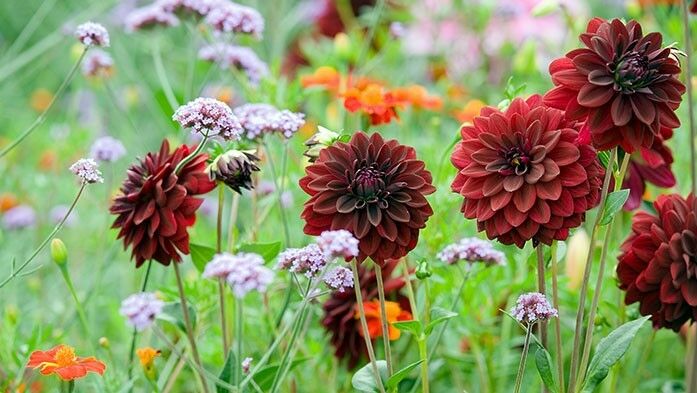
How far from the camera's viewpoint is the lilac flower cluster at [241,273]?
47cm

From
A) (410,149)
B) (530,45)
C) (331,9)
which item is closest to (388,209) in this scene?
(410,149)

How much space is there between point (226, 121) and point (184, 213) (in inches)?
3.2

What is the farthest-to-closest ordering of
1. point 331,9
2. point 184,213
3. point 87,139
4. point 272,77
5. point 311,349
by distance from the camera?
point 331,9
point 87,139
point 272,77
point 311,349
point 184,213

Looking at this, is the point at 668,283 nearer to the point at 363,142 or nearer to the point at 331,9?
the point at 363,142

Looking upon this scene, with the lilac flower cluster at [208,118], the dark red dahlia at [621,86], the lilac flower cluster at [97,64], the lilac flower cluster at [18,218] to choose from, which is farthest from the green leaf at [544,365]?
the lilac flower cluster at [18,218]

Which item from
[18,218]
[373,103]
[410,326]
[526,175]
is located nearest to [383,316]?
[410,326]

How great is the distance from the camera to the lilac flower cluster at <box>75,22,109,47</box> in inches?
28.9

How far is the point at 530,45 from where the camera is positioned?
1.18 meters

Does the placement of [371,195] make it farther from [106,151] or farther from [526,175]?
[106,151]

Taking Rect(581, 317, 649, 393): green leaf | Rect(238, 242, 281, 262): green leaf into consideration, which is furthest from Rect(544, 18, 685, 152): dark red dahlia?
Rect(238, 242, 281, 262): green leaf

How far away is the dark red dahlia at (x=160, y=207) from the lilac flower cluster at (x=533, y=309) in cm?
22

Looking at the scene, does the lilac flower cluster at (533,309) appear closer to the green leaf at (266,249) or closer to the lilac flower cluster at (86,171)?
the green leaf at (266,249)

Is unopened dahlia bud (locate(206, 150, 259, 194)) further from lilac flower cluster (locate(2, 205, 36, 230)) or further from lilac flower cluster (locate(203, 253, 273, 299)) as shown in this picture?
lilac flower cluster (locate(2, 205, 36, 230))

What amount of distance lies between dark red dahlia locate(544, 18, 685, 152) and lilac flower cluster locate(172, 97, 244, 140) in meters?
0.21
